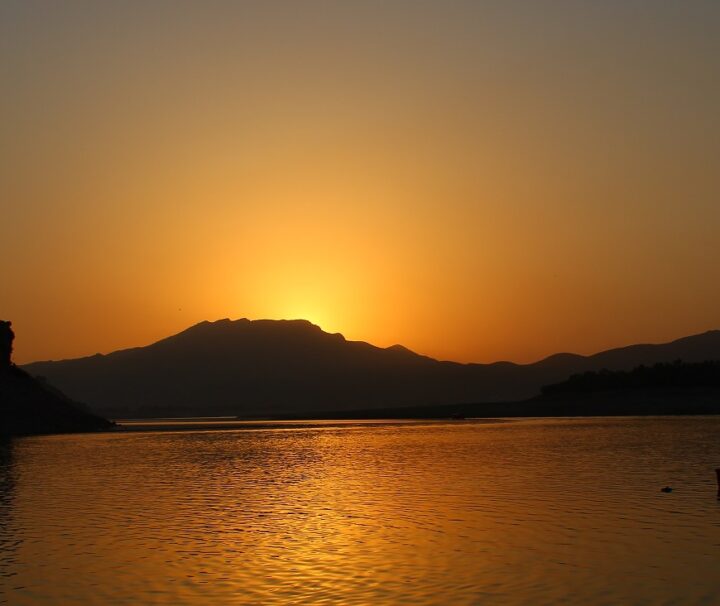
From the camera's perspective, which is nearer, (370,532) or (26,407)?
(370,532)

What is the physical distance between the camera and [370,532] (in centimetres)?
3234

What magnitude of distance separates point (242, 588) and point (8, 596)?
6.31m

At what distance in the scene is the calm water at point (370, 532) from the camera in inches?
918

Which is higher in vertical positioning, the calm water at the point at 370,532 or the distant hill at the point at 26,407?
the distant hill at the point at 26,407

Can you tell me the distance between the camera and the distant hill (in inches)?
4879

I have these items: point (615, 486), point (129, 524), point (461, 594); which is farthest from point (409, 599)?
point (615, 486)

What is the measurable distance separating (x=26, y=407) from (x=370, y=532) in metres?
109

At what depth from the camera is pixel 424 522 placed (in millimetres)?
34438

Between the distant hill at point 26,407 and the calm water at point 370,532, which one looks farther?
the distant hill at point 26,407

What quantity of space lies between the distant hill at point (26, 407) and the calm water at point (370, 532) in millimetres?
65453

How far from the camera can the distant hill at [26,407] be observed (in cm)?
12394

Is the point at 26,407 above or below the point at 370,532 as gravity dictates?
above

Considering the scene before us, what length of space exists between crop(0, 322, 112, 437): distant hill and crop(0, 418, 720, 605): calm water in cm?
6545

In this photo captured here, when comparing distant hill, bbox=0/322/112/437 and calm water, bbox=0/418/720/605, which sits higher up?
distant hill, bbox=0/322/112/437
